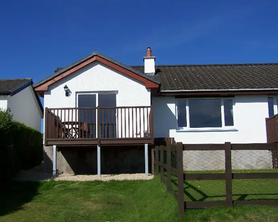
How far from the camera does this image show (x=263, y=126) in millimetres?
14648

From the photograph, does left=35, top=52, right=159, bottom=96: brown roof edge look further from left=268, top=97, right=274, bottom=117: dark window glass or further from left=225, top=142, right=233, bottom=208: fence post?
left=225, top=142, right=233, bottom=208: fence post

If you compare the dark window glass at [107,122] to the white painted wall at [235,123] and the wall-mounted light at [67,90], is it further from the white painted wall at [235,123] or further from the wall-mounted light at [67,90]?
the white painted wall at [235,123]

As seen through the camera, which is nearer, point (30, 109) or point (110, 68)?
point (110, 68)

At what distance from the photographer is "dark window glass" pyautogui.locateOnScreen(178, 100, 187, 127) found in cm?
1478

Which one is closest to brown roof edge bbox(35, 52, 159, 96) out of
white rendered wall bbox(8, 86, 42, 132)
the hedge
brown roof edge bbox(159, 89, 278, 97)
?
brown roof edge bbox(159, 89, 278, 97)

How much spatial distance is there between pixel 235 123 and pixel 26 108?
536 inches

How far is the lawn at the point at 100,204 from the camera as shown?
5.88 meters

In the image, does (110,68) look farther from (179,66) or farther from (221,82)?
(179,66)

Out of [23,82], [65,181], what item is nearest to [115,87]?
[65,181]

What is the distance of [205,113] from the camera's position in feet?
48.8

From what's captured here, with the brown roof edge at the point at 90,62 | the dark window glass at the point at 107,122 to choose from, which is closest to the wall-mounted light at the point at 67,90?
the brown roof edge at the point at 90,62

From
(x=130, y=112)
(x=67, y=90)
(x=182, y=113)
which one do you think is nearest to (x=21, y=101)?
(x=67, y=90)

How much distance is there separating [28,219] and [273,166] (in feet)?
34.9

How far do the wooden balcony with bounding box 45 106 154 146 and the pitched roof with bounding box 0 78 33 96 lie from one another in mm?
6166
